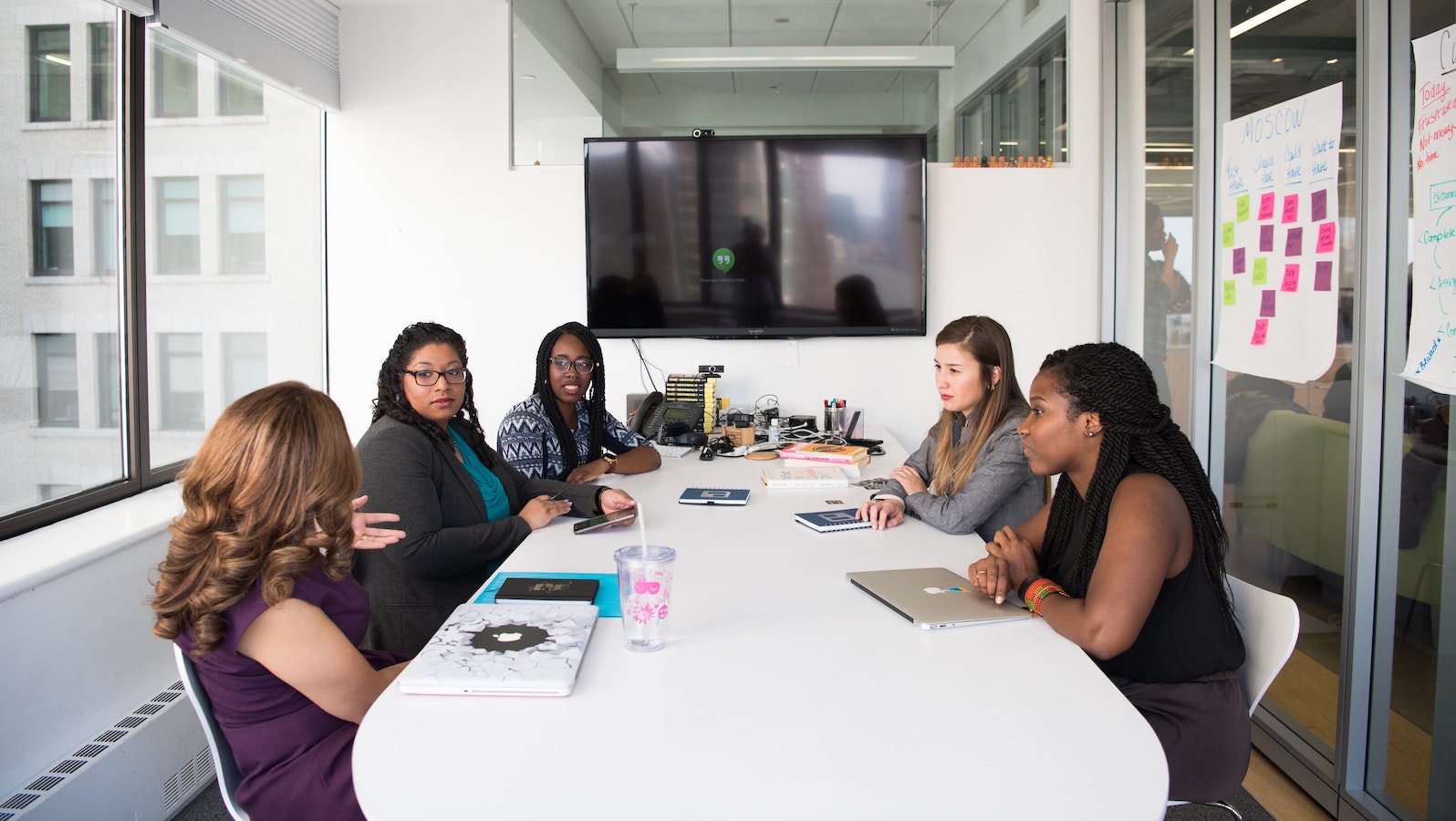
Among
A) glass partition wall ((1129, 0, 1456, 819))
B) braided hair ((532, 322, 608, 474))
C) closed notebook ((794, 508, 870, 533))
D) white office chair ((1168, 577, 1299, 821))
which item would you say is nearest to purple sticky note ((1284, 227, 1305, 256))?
glass partition wall ((1129, 0, 1456, 819))

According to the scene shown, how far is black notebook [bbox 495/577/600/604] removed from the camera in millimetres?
1615

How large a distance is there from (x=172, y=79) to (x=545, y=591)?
2674 millimetres

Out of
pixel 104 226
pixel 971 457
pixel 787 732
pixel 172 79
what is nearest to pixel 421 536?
pixel 787 732

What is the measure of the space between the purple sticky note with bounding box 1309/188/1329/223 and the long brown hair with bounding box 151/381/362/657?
248 cm

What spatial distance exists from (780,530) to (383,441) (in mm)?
944

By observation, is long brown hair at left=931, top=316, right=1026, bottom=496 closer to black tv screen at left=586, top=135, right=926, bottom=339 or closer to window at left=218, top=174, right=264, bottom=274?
black tv screen at left=586, top=135, right=926, bottom=339

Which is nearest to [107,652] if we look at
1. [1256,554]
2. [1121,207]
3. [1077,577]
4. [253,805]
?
[253,805]

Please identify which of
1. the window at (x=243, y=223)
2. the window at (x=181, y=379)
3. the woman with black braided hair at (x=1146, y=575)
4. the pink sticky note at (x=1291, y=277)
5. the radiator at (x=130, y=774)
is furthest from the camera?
the window at (x=243, y=223)

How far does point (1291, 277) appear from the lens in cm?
257

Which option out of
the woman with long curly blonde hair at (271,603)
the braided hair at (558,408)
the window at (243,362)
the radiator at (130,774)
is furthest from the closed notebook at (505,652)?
the window at (243,362)

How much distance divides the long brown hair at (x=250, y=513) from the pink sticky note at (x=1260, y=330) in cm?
255

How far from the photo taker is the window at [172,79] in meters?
3.08

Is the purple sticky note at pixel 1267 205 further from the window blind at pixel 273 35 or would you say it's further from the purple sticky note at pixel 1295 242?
the window blind at pixel 273 35

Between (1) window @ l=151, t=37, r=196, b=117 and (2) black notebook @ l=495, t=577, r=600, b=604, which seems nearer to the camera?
(2) black notebook @ l=495, t=577, r=600, b=604
